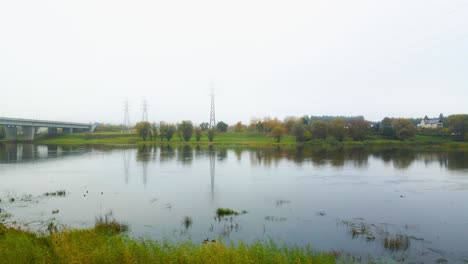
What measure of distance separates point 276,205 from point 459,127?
296 ft

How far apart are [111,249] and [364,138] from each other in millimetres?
95248

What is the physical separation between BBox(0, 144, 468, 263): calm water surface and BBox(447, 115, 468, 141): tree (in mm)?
62334

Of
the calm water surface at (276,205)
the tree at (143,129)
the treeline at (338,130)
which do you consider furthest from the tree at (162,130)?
the calm water surface at (276,205)

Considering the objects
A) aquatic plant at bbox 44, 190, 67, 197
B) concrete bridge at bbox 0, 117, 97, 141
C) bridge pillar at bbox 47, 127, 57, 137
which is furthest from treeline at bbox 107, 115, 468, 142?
aquatic plant at bbox 44, 190, 67, 197

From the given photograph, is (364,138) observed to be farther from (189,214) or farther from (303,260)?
(303,260)

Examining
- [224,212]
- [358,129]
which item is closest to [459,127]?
[358,129]

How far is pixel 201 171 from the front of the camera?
127 ft

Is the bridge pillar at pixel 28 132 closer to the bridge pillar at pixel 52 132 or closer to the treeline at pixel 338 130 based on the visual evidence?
the bridge pillar at pixel 52 132

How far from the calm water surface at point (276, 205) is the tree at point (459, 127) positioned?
62.3m

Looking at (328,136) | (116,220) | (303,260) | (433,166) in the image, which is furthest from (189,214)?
(328,136)

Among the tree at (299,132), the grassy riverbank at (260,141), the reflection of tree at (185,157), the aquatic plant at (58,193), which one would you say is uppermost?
the tree at (299,132)

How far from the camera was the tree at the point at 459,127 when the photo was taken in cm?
8721

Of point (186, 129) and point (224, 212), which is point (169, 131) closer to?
point (186, 129)

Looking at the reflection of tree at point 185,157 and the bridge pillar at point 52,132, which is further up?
the bridge pillar at point 52,132
